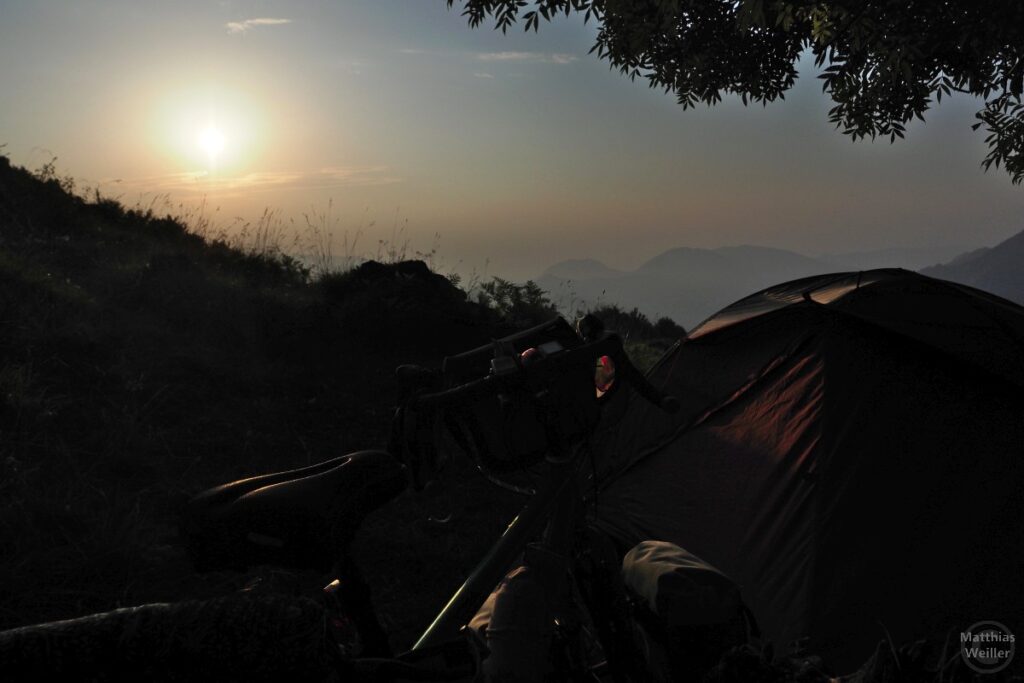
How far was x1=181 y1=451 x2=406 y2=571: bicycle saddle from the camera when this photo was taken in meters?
1.75

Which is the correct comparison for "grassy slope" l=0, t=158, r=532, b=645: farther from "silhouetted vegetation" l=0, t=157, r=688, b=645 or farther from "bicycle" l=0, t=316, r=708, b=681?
"bicycle" l=0, t=316, r=708, b=681

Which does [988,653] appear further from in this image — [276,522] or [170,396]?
[170,396]

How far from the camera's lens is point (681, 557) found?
68.6 inches

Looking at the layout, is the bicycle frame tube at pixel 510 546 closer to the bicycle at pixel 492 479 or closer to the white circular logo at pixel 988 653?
the bicycle at pixel 492 479

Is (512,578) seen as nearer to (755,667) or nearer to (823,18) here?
(755,667)

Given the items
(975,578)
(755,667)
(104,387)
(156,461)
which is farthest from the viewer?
(104,387)

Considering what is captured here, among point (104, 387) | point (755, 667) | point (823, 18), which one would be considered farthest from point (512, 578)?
point (823, 18)

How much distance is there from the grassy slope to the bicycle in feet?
8.03

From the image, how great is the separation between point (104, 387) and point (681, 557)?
6.15 m

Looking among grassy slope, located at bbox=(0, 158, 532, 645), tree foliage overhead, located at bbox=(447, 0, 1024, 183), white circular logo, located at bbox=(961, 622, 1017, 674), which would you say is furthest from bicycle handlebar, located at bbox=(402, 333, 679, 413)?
tree foliage overhead, located at bbox=(447, 0, 1024, 183)

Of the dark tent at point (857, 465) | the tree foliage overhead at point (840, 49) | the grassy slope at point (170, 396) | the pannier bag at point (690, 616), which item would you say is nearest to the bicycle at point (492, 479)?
the pannier bag at point (690, 616)

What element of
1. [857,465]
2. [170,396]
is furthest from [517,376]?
[170,396]

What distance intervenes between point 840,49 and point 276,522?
30.7 feet

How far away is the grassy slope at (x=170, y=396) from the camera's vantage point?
170 inches
